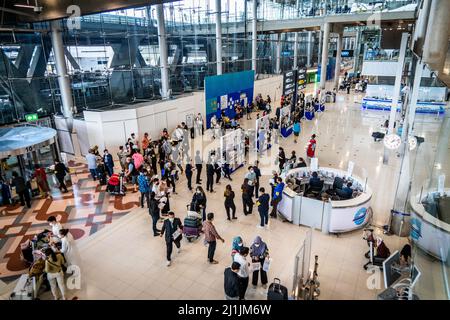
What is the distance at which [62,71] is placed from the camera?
42.5 ft

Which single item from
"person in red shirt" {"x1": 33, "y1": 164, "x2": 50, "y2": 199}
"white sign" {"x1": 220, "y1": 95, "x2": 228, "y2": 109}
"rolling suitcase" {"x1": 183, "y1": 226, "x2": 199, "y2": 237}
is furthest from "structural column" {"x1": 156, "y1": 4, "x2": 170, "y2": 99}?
"rolling suitcase" {"x1": 183, "y1": 226, "x2": 199, "y2": 237}

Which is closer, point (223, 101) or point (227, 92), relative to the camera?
point (223, 101)

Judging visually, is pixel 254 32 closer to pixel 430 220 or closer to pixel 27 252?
pixel 430 220

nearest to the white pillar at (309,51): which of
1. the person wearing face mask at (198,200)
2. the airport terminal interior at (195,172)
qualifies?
the airport terminal interior at (195,172)

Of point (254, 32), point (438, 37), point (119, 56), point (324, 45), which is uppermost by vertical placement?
point (254, 32)

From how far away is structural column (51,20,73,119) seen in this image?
12.5 meters

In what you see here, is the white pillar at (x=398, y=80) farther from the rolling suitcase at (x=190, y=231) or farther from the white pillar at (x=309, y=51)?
the white pillar at (x=309, y=51)

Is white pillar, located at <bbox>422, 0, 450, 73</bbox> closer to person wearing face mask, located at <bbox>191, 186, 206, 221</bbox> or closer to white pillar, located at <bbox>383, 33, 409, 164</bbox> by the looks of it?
white pillar, located at <bbox>383, 33, 409, 164</bbox>

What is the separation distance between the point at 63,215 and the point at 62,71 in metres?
7.18

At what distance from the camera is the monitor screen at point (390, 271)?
18.1 ft

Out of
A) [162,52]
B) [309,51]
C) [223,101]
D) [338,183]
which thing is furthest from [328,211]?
[309,51]

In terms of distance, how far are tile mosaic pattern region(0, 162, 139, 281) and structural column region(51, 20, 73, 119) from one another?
4383 millimetres

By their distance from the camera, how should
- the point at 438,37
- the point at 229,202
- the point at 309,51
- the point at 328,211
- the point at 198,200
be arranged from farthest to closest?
the point at 309,51, the point at 229,202, the point at 198,200, the point at 328,211, the point at 438,37
